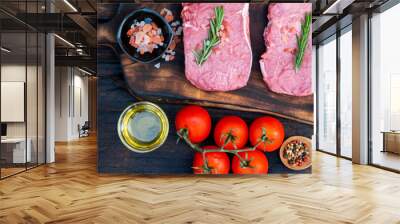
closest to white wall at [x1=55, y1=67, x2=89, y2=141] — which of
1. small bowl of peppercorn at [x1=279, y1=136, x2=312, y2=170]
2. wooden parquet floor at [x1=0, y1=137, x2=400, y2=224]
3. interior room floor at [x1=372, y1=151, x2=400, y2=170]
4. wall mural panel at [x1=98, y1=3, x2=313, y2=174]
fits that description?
wooden parquet floor at [x1=0, y1=137, x2=400, y2=224]

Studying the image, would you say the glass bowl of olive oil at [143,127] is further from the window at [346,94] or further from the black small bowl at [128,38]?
the window at [346,94]

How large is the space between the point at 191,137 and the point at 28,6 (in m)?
3.32

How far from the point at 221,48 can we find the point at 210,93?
2.08 feet

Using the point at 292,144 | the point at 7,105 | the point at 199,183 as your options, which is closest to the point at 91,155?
the point at 7,105

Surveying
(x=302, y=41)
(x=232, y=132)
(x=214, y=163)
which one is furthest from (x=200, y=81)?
(x=302, y=41)

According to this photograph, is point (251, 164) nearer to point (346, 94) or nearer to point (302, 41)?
point (302, 41)

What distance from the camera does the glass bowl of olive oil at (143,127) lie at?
5023 mm

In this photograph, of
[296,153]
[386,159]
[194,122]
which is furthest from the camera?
[386,159]

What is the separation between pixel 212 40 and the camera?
4938 millimetres

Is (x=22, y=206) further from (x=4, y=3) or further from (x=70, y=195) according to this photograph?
(x=4, y=3)

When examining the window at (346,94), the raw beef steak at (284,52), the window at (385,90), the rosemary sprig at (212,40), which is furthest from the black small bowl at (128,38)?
the window at (346,94)

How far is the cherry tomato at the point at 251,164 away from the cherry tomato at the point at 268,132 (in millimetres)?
124

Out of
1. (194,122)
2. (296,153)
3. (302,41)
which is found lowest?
(296,153)

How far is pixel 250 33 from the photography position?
16.6ft
